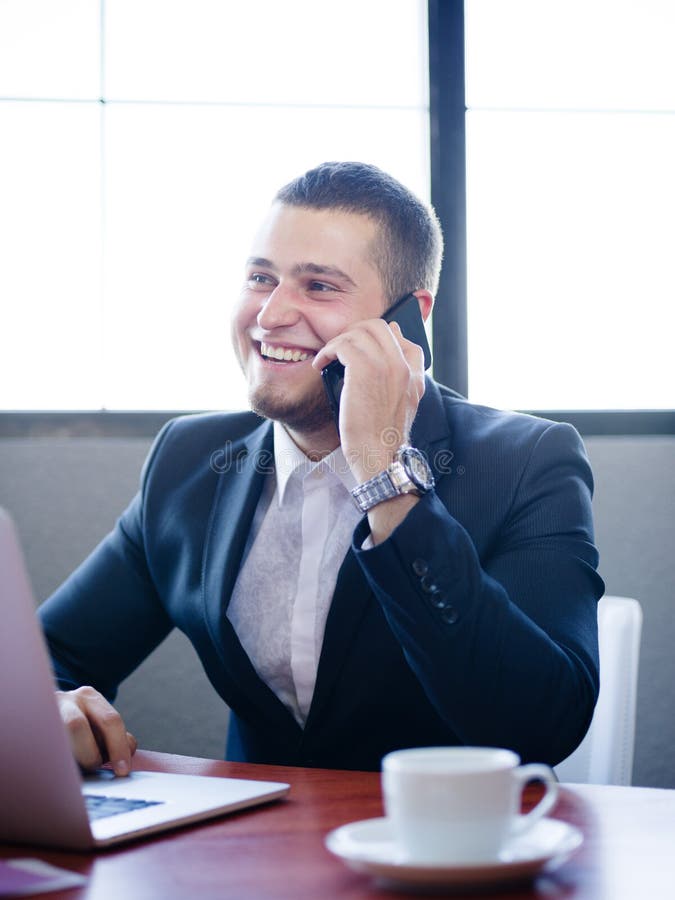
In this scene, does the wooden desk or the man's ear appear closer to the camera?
the wooden desk

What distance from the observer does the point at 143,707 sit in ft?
7.78

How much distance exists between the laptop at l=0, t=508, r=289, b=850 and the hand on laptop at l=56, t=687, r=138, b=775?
22 cm

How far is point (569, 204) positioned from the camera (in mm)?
2693

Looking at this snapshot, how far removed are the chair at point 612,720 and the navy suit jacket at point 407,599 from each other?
0.59 feet

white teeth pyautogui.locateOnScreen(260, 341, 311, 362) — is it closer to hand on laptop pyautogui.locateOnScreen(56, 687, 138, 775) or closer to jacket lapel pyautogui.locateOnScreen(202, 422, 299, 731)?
jacket lapel pyautogui.locateOnScreen(202, 422, 299, 731)

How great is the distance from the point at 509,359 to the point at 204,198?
897 mm

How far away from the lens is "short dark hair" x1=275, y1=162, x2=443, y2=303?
167 cm

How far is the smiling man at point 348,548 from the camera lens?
1.11 m

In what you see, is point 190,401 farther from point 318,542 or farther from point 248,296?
point 318,542

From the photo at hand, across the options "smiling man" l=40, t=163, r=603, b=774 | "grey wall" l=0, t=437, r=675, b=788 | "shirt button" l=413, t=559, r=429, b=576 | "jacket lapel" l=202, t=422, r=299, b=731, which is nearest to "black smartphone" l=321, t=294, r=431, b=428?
"smiling man" l=40, t=163, r=603, b=774

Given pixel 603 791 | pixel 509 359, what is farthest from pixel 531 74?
pixel 603 791

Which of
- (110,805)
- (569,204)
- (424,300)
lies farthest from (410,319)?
(569,204)

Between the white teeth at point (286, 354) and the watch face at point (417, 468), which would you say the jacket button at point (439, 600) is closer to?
the watch face at point (417, 468)

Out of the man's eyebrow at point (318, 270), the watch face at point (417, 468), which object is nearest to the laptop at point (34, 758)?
the watch face at point (417, 468)
